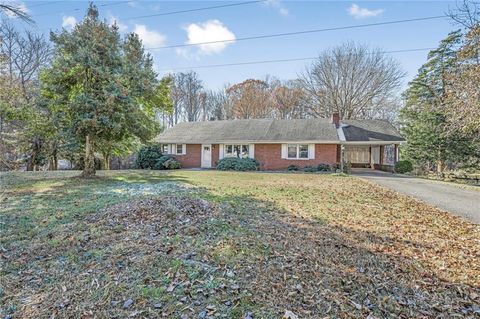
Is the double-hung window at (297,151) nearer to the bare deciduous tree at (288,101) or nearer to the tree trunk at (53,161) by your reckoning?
the bare deciduous tree at (288,101)

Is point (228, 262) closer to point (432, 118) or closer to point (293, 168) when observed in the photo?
point (293, 168)

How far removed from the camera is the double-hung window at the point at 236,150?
23.9 meters

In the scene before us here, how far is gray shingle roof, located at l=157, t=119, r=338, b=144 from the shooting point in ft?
74.3

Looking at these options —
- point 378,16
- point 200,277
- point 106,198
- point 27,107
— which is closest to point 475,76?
point 378,16

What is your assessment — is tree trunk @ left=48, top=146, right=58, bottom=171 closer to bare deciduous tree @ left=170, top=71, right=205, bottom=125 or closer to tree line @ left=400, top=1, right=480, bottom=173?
bare deciduous tree @ left=170, top=71, right=205, bottom=125

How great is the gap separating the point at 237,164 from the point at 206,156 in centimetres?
400

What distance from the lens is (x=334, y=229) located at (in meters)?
6.08

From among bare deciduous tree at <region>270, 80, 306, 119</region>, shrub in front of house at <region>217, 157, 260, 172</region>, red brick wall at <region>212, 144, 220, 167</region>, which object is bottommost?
shrub in front of house at <region>217, 157, 260, 172</region>

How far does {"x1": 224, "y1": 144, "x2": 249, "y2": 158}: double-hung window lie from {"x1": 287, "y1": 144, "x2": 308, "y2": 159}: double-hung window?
355cm

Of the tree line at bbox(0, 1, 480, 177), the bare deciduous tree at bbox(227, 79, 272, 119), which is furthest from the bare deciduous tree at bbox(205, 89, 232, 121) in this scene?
the bare deciduous tree at bbox(227, 79, 272, 119)

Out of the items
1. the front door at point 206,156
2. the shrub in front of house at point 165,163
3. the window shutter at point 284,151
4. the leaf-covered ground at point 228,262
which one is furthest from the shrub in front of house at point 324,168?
the leaf-covered ground at point 228,262

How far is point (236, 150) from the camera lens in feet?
79.5

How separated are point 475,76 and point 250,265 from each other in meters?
12.2

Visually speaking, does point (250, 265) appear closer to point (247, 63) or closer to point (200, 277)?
point (200, 277)
